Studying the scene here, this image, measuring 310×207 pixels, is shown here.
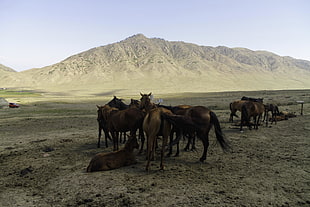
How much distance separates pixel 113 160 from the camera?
Result: 23.1 ft

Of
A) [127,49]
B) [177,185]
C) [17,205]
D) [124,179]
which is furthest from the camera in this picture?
[127,49]

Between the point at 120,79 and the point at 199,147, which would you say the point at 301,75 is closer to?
the point at 120,79

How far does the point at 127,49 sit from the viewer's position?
19425cm

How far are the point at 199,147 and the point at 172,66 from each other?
141 m

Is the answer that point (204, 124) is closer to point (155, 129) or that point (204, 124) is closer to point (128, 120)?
point (155, 129)

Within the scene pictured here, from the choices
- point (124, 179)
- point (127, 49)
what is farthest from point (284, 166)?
point (127, 49)

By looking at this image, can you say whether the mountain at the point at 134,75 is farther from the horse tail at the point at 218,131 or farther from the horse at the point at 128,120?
the horse tail at the point at 218,131

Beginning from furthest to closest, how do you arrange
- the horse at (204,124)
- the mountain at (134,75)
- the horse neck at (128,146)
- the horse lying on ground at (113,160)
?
the mountain at (134,75)
the horse at (204,124)
the horse neck at (128,146)
the horse lying on ground at (113,160)

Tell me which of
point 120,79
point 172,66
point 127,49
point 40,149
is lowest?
point 40,149

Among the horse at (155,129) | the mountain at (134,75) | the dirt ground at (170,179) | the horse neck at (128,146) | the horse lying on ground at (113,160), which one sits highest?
the mountain at (134,75)

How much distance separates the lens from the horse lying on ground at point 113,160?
22.4 ft

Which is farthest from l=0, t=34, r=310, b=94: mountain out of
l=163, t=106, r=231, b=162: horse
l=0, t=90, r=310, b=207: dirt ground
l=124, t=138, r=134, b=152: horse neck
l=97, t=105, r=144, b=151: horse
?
l=124, t=138, r=134, b=152: horse neck

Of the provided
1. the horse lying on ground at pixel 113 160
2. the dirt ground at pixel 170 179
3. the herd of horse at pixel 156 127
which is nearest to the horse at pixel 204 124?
the herd of horse at pixel 156 127

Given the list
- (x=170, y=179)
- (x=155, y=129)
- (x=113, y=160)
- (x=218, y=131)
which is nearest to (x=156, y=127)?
(x=155, y=129)
